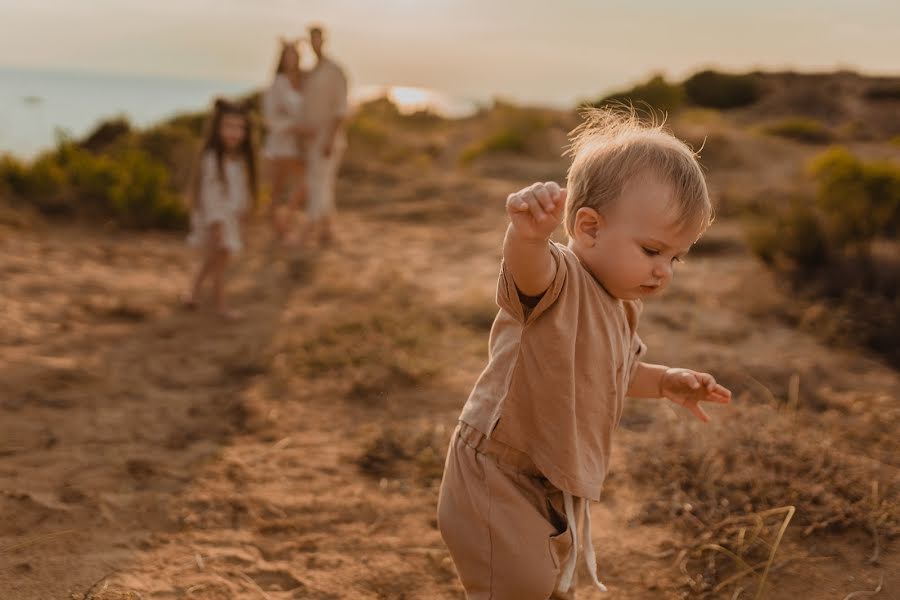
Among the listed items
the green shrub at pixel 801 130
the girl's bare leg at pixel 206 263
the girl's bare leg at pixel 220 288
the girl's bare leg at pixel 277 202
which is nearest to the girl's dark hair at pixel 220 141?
the girl's bare leg at pixel 206 263

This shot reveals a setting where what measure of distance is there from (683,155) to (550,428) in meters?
0.70

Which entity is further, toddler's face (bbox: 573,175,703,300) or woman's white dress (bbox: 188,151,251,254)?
woman's white dress (bbox: 188,151,251,254)

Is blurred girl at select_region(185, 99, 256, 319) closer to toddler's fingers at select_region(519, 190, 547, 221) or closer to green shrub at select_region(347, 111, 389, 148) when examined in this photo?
toddler's fingers at select_region(519, 190, 547, 221)

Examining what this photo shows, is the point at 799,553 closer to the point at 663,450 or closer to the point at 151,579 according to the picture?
the point at 663,450

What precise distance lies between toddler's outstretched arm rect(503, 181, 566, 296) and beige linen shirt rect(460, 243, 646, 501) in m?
0.09

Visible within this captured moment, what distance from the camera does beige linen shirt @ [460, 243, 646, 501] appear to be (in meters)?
1.84

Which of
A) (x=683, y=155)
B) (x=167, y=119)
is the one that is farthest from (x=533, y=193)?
(x=167, y=119)

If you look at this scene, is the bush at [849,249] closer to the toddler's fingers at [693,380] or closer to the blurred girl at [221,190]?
the toddler's fingers at [693,380]

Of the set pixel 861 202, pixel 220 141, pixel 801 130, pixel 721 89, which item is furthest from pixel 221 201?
pixel 801 130

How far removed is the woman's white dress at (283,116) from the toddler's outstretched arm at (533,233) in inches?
228

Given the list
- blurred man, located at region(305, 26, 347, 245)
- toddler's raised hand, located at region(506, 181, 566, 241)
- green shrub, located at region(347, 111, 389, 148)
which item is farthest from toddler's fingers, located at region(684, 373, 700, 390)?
green shrub, located at region(347, 111, 389, 148)

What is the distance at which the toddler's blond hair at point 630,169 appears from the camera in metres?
1.80

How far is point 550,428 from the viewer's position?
192 centimetres

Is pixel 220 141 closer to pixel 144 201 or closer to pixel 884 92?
pixel 144 201
